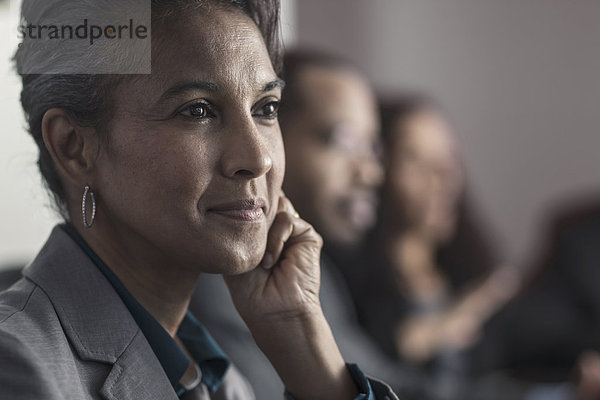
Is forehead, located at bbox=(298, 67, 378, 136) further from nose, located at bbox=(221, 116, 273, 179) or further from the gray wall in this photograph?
the gray wall

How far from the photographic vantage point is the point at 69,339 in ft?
2.05

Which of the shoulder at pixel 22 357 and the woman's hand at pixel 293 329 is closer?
the shoulder at pixel 22 357

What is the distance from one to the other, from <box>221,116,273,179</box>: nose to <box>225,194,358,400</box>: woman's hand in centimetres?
15

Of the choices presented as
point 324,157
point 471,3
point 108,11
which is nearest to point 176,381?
point 108,11

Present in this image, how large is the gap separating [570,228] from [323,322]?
5.70ft

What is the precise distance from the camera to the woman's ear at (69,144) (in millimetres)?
667

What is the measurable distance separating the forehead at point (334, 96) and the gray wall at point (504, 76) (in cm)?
107

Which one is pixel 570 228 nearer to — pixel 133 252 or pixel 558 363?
pixel 558 363

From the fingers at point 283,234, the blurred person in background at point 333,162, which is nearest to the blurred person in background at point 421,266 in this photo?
the blurred person in background at point 333,162

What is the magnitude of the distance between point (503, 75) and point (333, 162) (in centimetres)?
150

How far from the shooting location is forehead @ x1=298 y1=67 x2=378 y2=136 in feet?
5.00

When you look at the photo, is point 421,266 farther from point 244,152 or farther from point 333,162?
point 244,152

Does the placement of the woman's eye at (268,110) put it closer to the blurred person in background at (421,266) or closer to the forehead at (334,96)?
the forehead at (334,96)

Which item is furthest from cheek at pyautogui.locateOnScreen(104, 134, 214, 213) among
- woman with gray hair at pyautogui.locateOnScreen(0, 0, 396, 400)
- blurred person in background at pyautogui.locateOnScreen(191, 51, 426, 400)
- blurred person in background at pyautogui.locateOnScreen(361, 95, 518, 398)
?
blurred person in background at pyautogui.locateOnScreen(361, 95, 518, 398)
